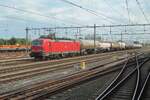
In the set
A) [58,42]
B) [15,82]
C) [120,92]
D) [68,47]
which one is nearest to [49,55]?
[58,42]

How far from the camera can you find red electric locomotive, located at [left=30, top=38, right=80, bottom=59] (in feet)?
126

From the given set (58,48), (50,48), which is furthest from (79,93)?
(58,48)

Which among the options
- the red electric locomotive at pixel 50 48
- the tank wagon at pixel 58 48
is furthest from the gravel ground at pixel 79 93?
the tank wagon at pixel 58 48

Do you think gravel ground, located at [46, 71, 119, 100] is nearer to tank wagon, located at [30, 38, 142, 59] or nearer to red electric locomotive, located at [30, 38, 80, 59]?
red electric locomotive, located at [30, 38, 80, 59]

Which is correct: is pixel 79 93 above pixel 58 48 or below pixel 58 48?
below

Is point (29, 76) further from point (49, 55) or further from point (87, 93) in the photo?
point (49, 55)

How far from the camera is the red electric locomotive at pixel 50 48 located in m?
38.4

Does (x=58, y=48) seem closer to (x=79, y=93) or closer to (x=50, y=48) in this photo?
(x=50, y=48)

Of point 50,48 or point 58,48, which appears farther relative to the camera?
point 58,48

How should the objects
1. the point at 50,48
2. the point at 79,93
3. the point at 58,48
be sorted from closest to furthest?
the point at 79,93, the point at 50,48, the point at 58,48

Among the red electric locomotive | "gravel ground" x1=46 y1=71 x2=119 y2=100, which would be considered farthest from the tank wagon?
"gravel ground" x1=46 y1=71 x2=119 y2=100

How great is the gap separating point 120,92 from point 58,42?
28.4 metres

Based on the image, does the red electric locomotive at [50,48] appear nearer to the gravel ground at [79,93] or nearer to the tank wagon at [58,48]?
the tank wagon at [58,48]

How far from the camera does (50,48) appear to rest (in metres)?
40.0
